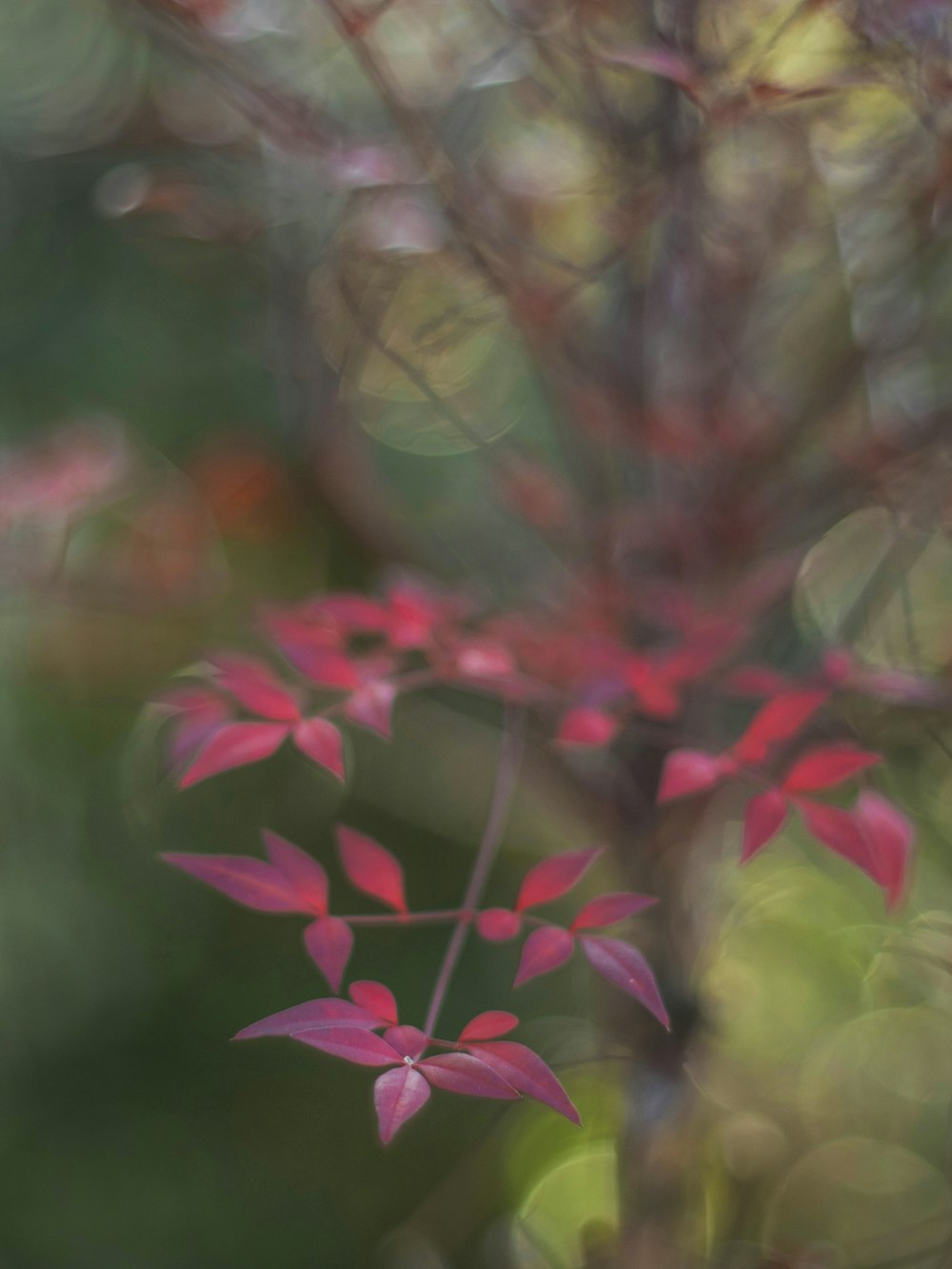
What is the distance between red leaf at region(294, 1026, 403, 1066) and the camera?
0.42 m

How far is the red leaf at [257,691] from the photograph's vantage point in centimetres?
62

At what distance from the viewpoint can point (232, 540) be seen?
77.0 inches

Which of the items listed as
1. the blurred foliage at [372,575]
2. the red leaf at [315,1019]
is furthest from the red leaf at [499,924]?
the blurred foliage at [372,575]

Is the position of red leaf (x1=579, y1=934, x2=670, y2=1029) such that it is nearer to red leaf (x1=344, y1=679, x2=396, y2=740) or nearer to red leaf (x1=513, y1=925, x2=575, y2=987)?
red leaf (x1=513, y1=925, x2=575, y2=987)

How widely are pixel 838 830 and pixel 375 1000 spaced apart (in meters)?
0.28

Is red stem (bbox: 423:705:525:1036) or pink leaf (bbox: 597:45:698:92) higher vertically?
pink leaf (bbox: 597:45:698:92)

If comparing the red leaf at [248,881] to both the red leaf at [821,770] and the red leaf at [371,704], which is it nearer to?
the red leaf at [371,704]

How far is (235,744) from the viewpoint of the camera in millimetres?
604

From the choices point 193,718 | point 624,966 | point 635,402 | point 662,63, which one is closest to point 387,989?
point 624,966

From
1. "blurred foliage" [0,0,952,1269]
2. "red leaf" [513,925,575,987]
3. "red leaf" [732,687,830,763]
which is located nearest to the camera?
"red leaf" [513,925,575,987]

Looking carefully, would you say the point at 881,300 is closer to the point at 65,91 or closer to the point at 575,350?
the point at 575,350

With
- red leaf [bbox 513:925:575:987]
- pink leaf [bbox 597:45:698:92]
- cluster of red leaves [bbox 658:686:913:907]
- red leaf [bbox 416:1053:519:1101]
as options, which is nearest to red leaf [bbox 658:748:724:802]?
cluster of red leaves [bbox 658:686:913:907]

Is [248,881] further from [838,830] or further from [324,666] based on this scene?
[838,830]

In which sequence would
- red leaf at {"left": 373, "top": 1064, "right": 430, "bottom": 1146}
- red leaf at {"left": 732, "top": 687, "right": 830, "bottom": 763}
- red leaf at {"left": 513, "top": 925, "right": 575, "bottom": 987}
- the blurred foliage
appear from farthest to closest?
the blurred foliage → red leaf at {"left": 732, "top": 687, "right": 830, "bottom": 763} → red leaf at {"left": 513, "top": 925, "right": 575, "bottom": 987} → red leaf at {"left": 373, "top": 1064, "right": 430, "bottom": 1146}
